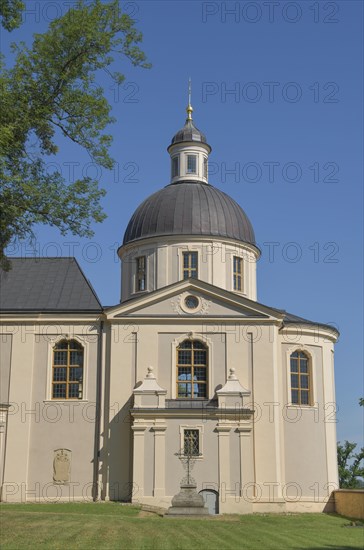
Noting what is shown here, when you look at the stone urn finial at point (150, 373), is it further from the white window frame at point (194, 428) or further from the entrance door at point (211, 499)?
the entrance door at point (211, 499)

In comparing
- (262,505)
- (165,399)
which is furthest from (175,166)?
(262,505)

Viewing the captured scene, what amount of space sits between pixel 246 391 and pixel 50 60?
18.8m

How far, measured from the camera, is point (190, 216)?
4147 centimetres

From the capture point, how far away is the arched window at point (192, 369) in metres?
36.3

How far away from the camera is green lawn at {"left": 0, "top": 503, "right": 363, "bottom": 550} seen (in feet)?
64.7

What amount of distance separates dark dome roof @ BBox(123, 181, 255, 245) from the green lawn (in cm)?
1571

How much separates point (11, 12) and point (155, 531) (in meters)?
15.0

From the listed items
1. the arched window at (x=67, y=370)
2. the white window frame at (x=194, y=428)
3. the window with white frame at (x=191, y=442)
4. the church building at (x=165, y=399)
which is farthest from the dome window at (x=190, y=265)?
the window with white frame at (x=191, y=442)

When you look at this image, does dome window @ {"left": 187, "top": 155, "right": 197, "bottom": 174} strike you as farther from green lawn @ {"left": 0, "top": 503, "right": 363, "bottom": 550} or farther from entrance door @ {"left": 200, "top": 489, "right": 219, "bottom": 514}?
green lawn @ {"left": 0, "top": 503, "right": 363, "bottom": 550}

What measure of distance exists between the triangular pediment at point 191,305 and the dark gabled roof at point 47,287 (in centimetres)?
218

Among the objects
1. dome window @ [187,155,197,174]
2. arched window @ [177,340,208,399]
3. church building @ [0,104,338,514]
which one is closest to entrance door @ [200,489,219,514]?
church building @ [0,104,338,514]

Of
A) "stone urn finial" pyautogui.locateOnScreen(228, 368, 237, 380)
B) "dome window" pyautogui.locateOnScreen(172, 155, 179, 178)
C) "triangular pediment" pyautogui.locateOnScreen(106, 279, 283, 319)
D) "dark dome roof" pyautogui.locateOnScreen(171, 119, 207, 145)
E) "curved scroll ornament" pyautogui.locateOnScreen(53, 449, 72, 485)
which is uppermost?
"dark dome roof" pyautogui.locateOnScreen(171, 119, 207, 145)

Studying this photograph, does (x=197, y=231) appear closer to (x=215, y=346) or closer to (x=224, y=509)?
(x=215, y=346)

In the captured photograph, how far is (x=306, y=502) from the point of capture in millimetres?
35844
